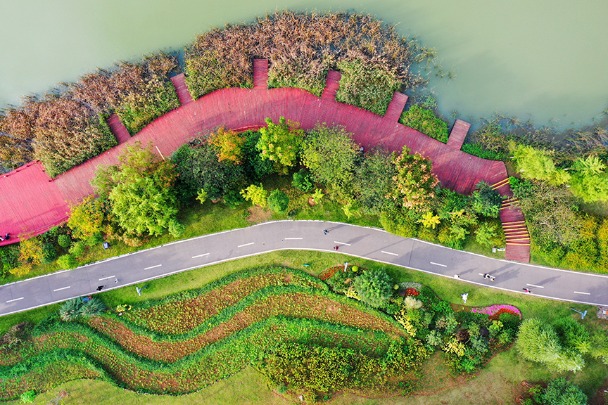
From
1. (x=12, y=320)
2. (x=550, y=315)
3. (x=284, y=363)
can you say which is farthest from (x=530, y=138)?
(x=12, y=320)

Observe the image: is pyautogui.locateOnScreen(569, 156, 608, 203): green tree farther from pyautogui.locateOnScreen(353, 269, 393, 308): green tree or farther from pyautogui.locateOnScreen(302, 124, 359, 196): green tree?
pyautogui.locateOnScreen(302, 124, 359, 196): green tree

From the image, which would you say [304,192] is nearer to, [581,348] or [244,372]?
[244,372]

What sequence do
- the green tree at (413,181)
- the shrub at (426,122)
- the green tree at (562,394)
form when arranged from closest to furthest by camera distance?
1. the green tree at (413,181)
2. the green tree at (562,394)
3. the shrub at (426,122)

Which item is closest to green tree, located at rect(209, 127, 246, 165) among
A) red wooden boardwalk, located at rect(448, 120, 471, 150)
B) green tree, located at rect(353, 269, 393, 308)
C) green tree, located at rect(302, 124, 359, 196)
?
green tree, located at rect(302, 124, 359, 196)

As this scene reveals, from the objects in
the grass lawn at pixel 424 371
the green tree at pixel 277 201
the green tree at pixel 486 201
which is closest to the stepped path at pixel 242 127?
the green tree at pixel 486 201

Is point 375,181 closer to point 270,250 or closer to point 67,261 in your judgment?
point 270,250

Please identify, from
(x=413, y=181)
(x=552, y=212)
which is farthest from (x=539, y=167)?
(x=413, y=181)

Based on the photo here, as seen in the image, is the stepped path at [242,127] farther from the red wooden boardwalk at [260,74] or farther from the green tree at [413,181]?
the green tree at [413,181]

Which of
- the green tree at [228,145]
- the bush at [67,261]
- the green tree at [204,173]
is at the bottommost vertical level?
the bush at [67,261]
